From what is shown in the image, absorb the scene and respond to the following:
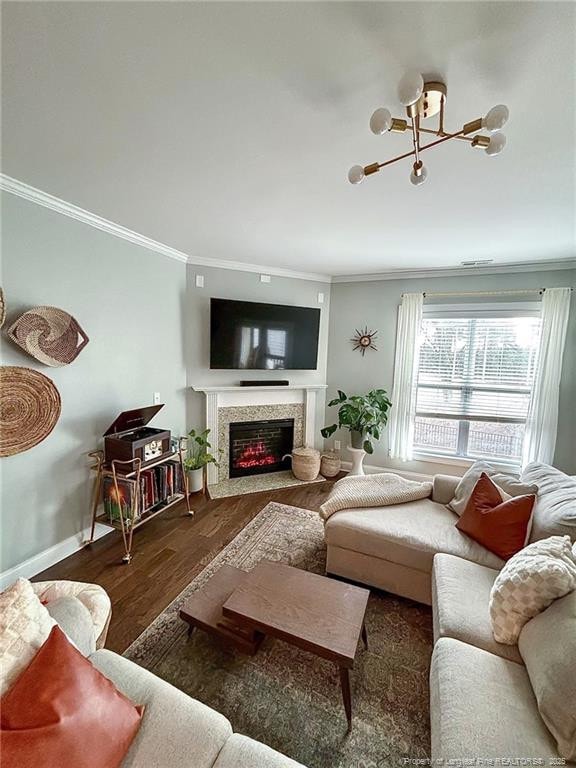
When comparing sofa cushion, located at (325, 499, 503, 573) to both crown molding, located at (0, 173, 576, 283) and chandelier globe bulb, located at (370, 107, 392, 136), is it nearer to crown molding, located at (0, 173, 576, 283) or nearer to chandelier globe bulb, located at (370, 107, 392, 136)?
chandelier globe bulb, located at (370, 107, 392, 136)

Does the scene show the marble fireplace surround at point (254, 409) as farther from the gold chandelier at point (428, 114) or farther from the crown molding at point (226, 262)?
the gold chandelier at point (428, 114)

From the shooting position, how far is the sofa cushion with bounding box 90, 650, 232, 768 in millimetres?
885

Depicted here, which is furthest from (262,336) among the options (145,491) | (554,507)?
(554,507)

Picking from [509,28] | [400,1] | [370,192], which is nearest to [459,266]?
[370,192]

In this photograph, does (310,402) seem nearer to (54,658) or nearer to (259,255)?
(259,255)

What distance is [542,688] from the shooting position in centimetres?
101

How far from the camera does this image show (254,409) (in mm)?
3975

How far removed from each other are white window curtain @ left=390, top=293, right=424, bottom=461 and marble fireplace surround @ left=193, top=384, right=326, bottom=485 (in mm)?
990

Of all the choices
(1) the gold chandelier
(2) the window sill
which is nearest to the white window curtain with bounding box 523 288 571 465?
(2) the window sill

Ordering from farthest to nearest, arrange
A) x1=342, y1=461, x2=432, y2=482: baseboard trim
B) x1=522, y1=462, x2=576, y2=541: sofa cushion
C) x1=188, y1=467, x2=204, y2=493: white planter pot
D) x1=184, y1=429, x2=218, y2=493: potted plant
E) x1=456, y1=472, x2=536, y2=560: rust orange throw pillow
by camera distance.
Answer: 1. x1=342, y1=461, x2=432, y2=482: baseboard trim
2. x1=188, y1=467, x2=204, y2=493: white planter pot
3. x1=184, y1=429, x2=218, y2=493: potted plant
4. x1=456, y1=472, x2=536, y2=560: rust orange throw pillow
5. x1=522, y1=462, x2=576, y2=541: sofa cushion

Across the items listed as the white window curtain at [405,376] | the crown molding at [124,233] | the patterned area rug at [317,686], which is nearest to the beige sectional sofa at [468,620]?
the patterned area rug at [317,686]

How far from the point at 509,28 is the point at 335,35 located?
0.52 metres

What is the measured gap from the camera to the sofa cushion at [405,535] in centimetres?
191

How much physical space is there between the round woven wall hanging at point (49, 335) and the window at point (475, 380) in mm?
3616
